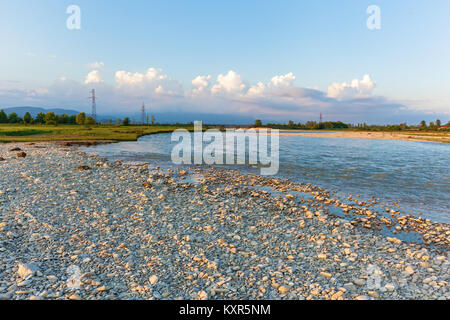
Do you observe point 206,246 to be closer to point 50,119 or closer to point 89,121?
point 50,119

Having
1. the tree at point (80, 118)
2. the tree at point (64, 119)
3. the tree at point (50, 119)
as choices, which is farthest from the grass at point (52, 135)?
the tree at point (64, 119)

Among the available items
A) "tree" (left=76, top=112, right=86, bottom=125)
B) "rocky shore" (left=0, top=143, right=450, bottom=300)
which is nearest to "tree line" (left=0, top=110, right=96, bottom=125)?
"tree" (left=76, top=112, right=86, bottom=125)

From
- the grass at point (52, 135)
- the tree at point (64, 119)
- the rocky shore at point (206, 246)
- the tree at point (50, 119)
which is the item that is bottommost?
the rocky shore at point (206, 246)

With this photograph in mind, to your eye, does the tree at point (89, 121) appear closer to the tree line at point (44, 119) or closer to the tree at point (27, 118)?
the tree line at point (44, 119)

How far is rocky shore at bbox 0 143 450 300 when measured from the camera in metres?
7.34

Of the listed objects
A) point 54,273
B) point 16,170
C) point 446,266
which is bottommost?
point 446,266

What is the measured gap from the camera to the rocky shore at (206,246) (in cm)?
734

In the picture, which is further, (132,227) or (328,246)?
(132,227)

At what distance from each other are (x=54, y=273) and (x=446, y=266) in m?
13.9

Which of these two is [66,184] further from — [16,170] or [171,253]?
[171,253]

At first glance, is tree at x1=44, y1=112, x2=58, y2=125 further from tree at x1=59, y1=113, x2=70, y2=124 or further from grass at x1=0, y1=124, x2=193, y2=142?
grass at x1=0, y1=124, x2=193, y2=142

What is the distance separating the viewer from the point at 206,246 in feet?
33.4
